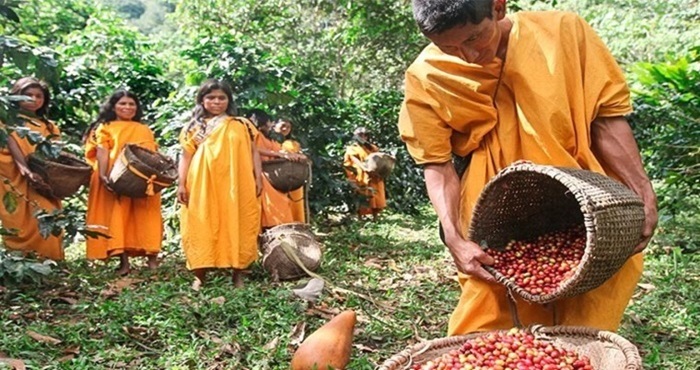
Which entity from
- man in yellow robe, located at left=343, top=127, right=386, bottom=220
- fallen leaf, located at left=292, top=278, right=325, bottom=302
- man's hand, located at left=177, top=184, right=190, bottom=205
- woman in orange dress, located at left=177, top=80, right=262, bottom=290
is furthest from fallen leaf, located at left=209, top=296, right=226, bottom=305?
man in yellow robe, located at left=343, top=127, right=386, bottom=220

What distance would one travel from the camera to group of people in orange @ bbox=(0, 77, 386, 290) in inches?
229

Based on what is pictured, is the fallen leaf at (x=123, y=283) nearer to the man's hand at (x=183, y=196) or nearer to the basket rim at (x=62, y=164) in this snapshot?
the man's hand at (x=183, y=196)

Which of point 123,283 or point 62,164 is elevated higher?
point 62,164

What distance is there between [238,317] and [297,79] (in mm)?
4444

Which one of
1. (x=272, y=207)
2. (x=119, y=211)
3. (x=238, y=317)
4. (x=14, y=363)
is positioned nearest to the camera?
(x=14, y=363)

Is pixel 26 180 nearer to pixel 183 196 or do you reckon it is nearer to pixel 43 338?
pixel 183 196

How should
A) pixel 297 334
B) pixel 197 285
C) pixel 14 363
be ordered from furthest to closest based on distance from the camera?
pixel 197 285, pixel 297 334, pixel 14 363

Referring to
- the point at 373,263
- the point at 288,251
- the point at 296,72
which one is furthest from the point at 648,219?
the point at 296,72

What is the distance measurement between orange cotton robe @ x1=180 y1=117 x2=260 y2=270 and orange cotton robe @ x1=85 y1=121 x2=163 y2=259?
0.85 meters

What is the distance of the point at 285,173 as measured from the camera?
6.88 metres

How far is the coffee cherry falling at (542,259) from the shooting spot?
7.59 ft

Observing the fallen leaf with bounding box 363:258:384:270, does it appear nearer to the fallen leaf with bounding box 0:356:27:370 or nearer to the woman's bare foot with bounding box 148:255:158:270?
the woman's bare foot with bounding box 148:255:158:270

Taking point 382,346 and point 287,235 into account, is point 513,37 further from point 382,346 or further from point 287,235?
point 287,235

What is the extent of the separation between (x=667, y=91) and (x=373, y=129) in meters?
6.40
